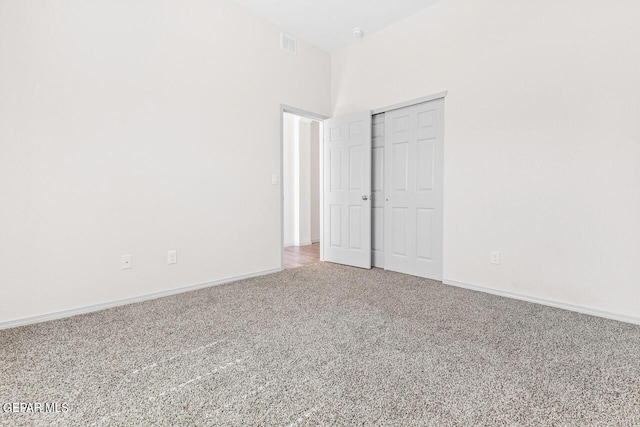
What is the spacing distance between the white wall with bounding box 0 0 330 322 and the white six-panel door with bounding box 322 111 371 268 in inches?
34.3

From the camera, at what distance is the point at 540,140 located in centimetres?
253

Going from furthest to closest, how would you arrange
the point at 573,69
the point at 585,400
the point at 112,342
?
the point at 573,69 < the point at 112,342 < the point at 585,400

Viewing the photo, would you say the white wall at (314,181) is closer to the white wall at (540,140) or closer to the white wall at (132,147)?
the white wall at (132,147)

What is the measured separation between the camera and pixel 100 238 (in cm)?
245

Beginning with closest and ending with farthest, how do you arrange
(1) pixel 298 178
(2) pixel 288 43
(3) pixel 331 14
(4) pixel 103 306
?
(4) pixel 103 306 → (3) pixel 331 14 → (2) pixel 288 43 → (1) pixel 298 178

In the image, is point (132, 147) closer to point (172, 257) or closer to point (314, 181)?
point (172, 257)

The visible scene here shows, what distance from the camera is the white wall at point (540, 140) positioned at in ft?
7.23

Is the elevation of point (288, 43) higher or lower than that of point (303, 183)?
higher

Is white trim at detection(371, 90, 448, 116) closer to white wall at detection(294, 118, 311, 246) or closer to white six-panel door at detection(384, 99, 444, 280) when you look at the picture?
white six-panel door at detection(384, 99, 444, 280)

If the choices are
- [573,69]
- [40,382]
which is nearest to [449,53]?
[573,69]

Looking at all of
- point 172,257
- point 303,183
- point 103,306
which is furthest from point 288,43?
point 103,306

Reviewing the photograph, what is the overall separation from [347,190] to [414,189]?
0.91 metres

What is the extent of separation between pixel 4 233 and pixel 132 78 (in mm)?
1479

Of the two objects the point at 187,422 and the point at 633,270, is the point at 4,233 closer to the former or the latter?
the point at 187,422
